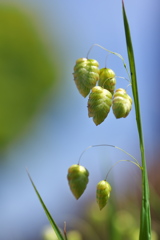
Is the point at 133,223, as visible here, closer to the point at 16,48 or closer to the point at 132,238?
the point at 132,238

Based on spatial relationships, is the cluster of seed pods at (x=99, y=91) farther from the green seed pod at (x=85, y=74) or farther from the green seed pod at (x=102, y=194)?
the green seed pod at (x=102, y=194)

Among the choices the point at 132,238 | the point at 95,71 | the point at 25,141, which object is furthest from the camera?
the point at 25,141

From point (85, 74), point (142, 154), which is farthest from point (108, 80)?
point (142, 154)

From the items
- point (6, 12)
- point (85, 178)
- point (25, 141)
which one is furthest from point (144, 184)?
point (6, 12)

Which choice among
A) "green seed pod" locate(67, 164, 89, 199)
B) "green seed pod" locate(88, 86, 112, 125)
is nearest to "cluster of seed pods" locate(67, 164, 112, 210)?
"green seed pod" locate(67, 164, 89, 199)

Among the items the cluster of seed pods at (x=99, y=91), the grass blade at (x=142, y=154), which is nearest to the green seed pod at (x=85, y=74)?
the cluster of seed pods at (x=99, y=91)

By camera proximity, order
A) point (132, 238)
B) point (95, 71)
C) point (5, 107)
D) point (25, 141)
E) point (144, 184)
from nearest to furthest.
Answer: point (144, 184), point (95, 71), point (132, 238), point (5, 107), point (25, 141)

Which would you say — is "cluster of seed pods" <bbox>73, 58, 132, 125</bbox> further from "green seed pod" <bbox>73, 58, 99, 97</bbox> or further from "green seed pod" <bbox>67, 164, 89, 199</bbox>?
"green seed pod" <bbox>67, 164, 89, 199</bbox>

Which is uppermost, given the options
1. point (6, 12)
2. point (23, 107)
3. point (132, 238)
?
point (6, 12)
